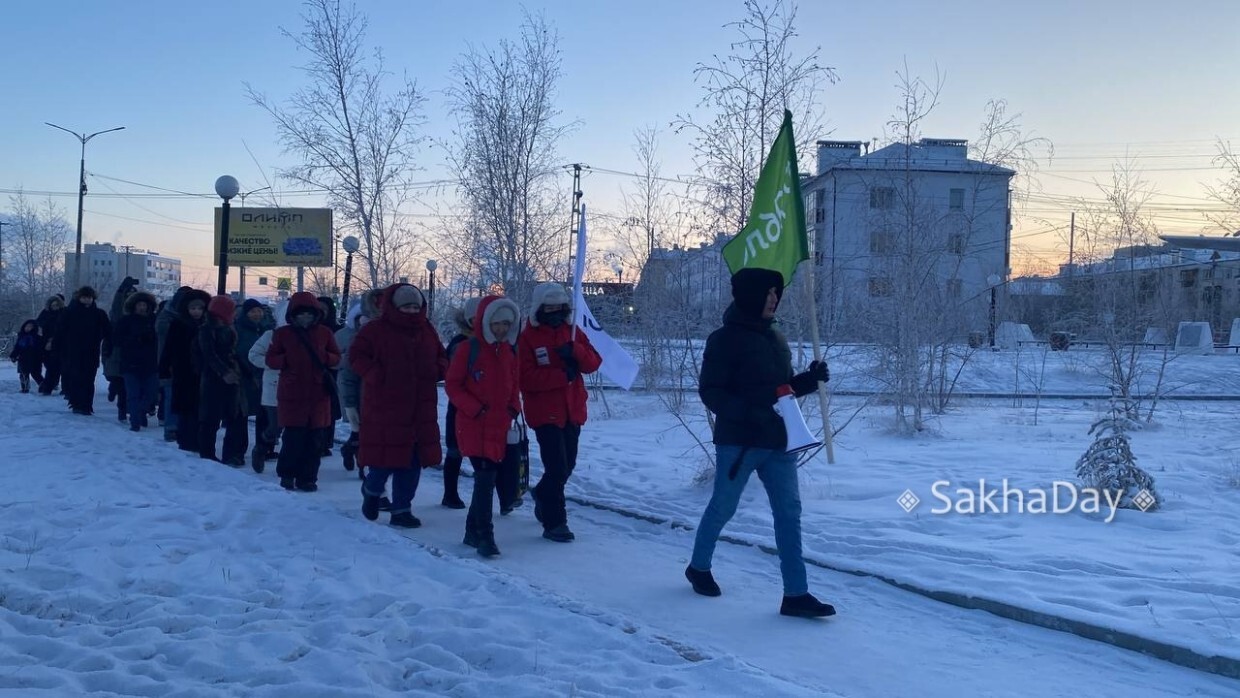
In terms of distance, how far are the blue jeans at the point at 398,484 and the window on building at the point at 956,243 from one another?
10.5 metres

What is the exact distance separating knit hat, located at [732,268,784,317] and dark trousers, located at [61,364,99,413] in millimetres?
12835

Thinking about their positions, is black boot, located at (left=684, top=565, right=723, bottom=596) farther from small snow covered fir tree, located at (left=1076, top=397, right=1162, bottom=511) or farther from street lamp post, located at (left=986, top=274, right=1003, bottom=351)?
street lamp post, located at (left=986, top=274, right=1003, bottom=351)

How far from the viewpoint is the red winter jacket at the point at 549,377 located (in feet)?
22.9

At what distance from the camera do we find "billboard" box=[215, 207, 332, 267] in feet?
145

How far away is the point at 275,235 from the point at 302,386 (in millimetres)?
39053

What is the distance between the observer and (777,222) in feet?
23.8

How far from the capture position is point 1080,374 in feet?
88.1

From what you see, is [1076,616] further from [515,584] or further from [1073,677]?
[515,584]

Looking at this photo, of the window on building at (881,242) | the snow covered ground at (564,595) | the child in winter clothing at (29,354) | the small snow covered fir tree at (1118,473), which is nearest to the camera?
the snow covered ground at (564,595)

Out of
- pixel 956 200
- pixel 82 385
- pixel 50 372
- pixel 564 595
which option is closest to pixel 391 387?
pixel 564 595

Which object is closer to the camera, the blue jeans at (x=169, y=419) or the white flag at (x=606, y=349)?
the white flag at (x=606, y=349)

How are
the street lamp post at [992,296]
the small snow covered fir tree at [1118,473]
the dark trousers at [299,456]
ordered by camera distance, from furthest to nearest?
the street lamp post at [992,296] → the dark trousers at [299,456] → the small snow covered fir tree at [1118,473]

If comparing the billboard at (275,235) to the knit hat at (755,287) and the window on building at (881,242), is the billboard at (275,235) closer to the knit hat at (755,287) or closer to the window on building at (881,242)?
the window on building at (881,242)

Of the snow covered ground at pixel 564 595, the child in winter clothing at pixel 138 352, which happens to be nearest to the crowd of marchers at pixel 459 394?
the snow covered ground at pixel 564 595
